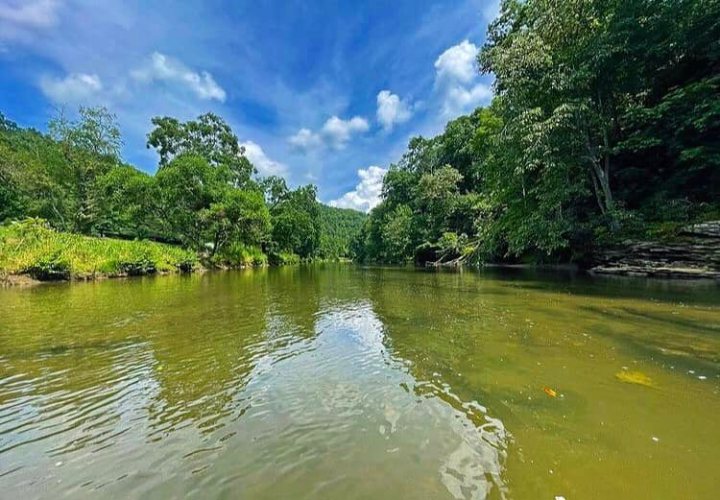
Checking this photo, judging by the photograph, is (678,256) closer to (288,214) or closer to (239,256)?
(239,256)

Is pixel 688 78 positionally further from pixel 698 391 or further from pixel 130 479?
pixel 130 479

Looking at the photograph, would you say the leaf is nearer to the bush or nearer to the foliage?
the bush

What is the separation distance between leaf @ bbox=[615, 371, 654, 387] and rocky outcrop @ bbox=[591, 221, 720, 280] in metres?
14.9

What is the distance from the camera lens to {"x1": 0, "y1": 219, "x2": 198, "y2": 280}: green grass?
60.6ft

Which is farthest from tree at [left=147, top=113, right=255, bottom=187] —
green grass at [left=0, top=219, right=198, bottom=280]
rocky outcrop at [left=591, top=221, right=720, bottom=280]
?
Answer: rocky outcrop at [left=591, top=221, right=720, bottom=280]

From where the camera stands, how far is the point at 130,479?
9.25 feet

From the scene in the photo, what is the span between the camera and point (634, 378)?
4.67 m

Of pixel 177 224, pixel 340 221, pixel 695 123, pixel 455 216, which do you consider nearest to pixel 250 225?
pixel 177 224

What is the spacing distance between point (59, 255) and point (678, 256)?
31235 millimetres

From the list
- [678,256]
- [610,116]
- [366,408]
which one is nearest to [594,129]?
[610,116]

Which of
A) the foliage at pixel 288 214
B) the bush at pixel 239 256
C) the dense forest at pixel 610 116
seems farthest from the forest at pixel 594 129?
the foliage at pixel 288 214

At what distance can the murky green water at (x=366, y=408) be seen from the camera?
2.73 meters

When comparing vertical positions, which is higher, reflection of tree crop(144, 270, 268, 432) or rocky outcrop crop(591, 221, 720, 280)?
rocky outcrop crop(591, 221, 720, 280)

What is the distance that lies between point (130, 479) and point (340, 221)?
17950cm
